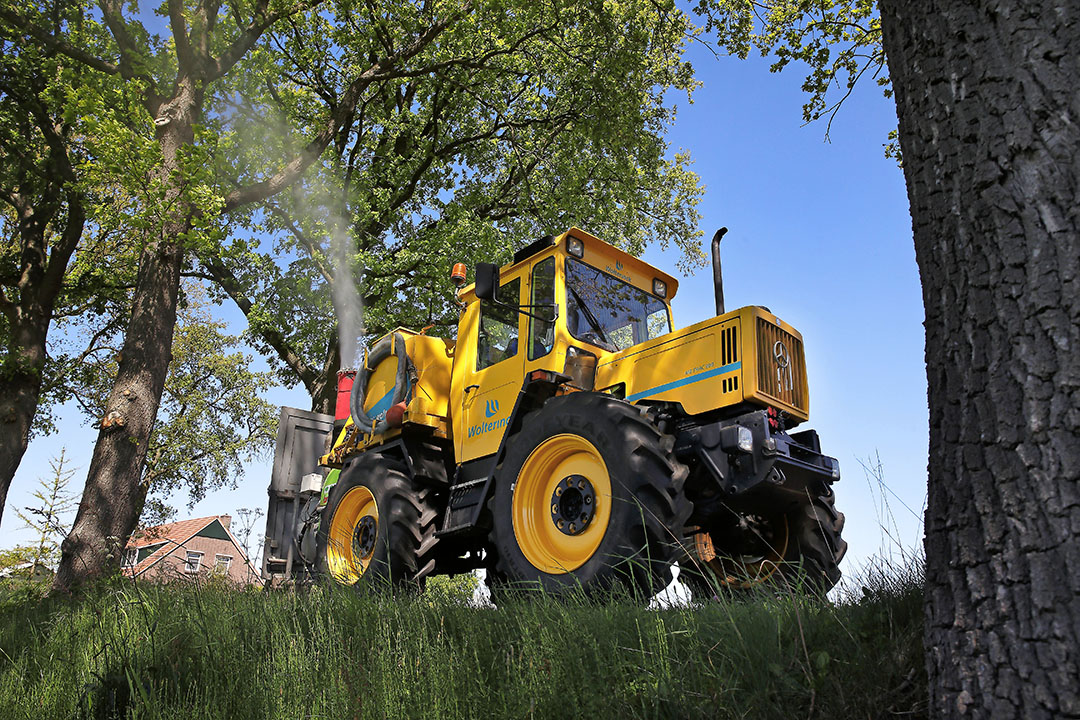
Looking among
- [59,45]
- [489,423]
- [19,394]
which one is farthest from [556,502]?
[19,394]

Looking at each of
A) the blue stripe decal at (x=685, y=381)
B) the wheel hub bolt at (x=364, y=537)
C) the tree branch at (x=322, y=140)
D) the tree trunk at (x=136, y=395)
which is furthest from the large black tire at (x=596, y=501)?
the tree branch at (x=322, y=140)

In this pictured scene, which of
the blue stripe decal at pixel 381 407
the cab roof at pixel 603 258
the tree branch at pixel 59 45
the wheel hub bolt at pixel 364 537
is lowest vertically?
the wheel hub bolt at pixel 364 537

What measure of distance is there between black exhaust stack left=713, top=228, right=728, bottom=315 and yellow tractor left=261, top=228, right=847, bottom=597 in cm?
2

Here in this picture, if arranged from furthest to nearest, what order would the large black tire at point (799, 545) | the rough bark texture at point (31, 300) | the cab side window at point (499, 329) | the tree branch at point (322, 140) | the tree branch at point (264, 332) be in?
the tree branch at point (264, 332) → the rough bark texture at point (31, 300) → the tree branch at point (322, 140) → the cab side window at point (499, 329) → the large black tire at point (799, 545)

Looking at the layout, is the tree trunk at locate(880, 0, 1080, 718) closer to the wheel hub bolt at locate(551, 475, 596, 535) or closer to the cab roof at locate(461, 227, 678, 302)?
the wheel hub bolt at locate(551, 475, 596, 535)

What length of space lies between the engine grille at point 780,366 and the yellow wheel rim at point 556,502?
4.48 ft

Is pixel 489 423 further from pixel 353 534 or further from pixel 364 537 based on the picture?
pixel 353 534

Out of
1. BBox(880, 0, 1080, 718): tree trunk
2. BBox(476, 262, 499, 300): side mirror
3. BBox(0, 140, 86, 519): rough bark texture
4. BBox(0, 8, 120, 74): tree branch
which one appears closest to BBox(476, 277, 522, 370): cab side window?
BBox(476, 262, 499, 300): side mirror

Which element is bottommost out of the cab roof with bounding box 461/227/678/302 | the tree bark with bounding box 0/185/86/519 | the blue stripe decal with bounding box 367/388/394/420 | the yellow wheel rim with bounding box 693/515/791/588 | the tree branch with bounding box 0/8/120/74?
the yellow wheel rim with bounding box 693/515/791/588

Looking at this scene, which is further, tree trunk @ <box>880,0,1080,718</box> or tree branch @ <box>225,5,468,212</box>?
tree branch @ <box>225,5,468,212</box>

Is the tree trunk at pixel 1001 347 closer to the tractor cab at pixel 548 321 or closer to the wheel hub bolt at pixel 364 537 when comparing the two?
the tractor cab at pixel 548 321

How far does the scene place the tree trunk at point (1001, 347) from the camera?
6.88 ft

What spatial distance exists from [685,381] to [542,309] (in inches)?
61.5

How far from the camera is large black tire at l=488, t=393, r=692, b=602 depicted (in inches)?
201
